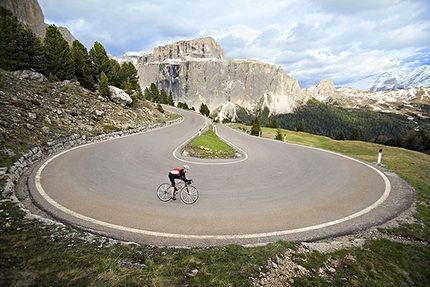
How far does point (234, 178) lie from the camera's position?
10.8m

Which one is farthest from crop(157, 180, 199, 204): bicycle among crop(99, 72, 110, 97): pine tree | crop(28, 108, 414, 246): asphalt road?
crop(99, 72, 110, 97): pine tree

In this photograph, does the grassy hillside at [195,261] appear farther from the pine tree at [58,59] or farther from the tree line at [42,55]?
the pine tree at [58,59]

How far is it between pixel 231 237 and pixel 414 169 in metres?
19.6

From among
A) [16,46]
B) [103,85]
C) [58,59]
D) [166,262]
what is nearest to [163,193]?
[166,262]

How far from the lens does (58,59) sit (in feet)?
98.8

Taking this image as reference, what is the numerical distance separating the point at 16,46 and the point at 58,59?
458cm

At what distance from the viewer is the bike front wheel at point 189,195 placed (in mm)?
8219

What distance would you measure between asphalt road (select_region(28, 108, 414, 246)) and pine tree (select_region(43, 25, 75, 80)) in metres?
23.6

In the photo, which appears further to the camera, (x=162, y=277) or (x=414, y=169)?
(x=414, y=169)

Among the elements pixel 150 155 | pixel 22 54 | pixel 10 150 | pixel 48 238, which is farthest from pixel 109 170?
pixel 22 54

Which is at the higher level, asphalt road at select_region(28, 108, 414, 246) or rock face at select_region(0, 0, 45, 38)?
rock face at select_region(0, 0, 45, 38)

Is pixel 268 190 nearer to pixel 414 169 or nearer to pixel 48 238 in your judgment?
pixel 48 238

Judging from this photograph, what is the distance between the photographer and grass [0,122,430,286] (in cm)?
394

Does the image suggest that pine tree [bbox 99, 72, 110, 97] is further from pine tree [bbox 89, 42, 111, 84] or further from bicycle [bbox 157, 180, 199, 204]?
bicycle [bbox 157, 180, 199, 204]
